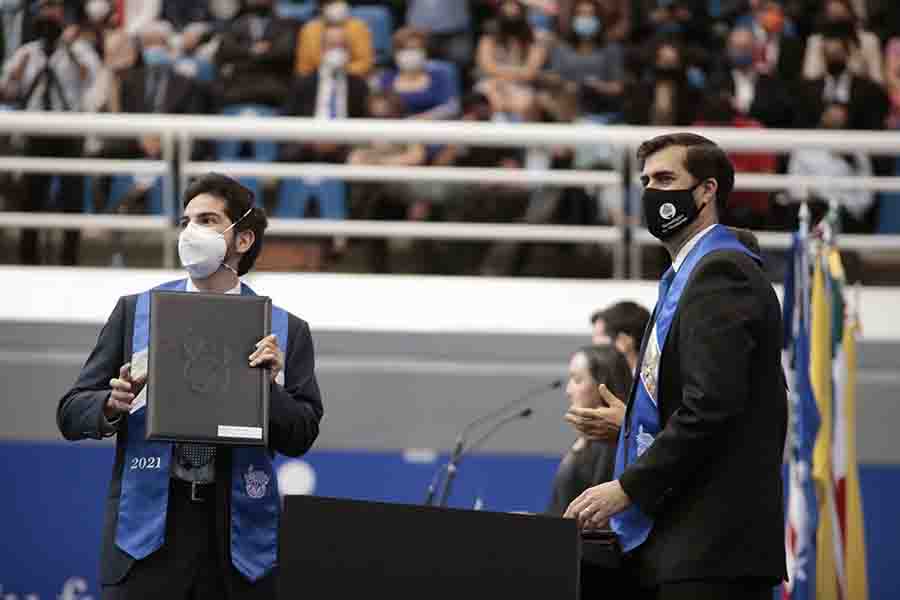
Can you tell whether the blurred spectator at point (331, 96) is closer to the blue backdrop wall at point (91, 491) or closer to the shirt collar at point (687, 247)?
the blue backdrop wall at point (91, 491)

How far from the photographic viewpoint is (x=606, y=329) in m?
6.46

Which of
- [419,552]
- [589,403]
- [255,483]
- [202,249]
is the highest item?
[202,249]

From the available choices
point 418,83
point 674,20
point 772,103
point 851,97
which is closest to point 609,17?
point 674,20

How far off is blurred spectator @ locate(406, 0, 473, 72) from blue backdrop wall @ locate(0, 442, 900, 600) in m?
3.45

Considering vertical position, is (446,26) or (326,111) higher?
(446,26)

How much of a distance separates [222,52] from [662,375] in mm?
6880

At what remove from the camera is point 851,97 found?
10.2m

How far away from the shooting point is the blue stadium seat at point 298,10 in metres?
10.8

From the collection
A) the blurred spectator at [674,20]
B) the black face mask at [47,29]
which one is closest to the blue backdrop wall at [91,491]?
the black face mask at [47,29]

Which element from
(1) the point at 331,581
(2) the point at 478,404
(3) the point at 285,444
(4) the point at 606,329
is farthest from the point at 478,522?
(2) the point at 478,404

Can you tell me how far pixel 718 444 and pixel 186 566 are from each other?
1.38 metres

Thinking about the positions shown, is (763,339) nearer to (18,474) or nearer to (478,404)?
(478,404)

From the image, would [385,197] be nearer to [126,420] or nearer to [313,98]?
[313,98]

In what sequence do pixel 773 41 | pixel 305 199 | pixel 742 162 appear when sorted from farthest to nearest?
pixel 773 41
pixel 742 162
pixel 305 199
